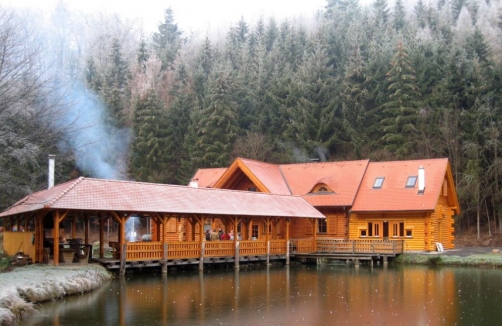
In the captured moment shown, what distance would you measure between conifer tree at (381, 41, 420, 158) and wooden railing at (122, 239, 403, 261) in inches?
515

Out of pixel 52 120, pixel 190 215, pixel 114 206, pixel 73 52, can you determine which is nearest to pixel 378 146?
pixel 190 215

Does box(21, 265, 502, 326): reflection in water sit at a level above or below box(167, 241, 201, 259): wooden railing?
below

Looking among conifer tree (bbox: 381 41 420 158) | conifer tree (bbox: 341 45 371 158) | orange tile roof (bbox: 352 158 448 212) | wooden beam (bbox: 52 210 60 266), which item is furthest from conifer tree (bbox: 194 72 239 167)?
wooden beam (bbox: 52 210 60 266)

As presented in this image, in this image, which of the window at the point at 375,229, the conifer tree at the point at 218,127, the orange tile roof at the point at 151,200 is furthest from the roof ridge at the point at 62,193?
the conifer tree at the point at 218,127

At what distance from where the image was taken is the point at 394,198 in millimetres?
33125

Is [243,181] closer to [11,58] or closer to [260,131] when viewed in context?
[260,131]

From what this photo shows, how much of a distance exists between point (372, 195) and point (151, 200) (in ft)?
48.4

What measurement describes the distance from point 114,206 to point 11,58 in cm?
683

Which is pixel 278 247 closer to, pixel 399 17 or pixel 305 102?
pixel 305 102

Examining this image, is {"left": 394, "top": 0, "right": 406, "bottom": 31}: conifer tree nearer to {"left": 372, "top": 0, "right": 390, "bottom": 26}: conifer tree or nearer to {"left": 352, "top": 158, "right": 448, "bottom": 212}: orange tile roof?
{"left": 372, "top": 0, "right": 390, "bottom": 26}: conifer tree

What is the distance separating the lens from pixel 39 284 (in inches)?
631

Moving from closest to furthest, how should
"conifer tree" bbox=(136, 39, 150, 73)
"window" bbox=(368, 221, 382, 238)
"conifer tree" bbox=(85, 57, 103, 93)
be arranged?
"window" bbox=(368, 221, 382, 238) < "conifer tree" bbox=(85, 57, 103, 93) < "conifer tree" bbox=(136, 39, 150, 73)

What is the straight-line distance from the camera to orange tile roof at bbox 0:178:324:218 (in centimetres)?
2152

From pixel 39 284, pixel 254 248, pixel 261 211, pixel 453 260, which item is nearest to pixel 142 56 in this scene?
pixel 261 211
